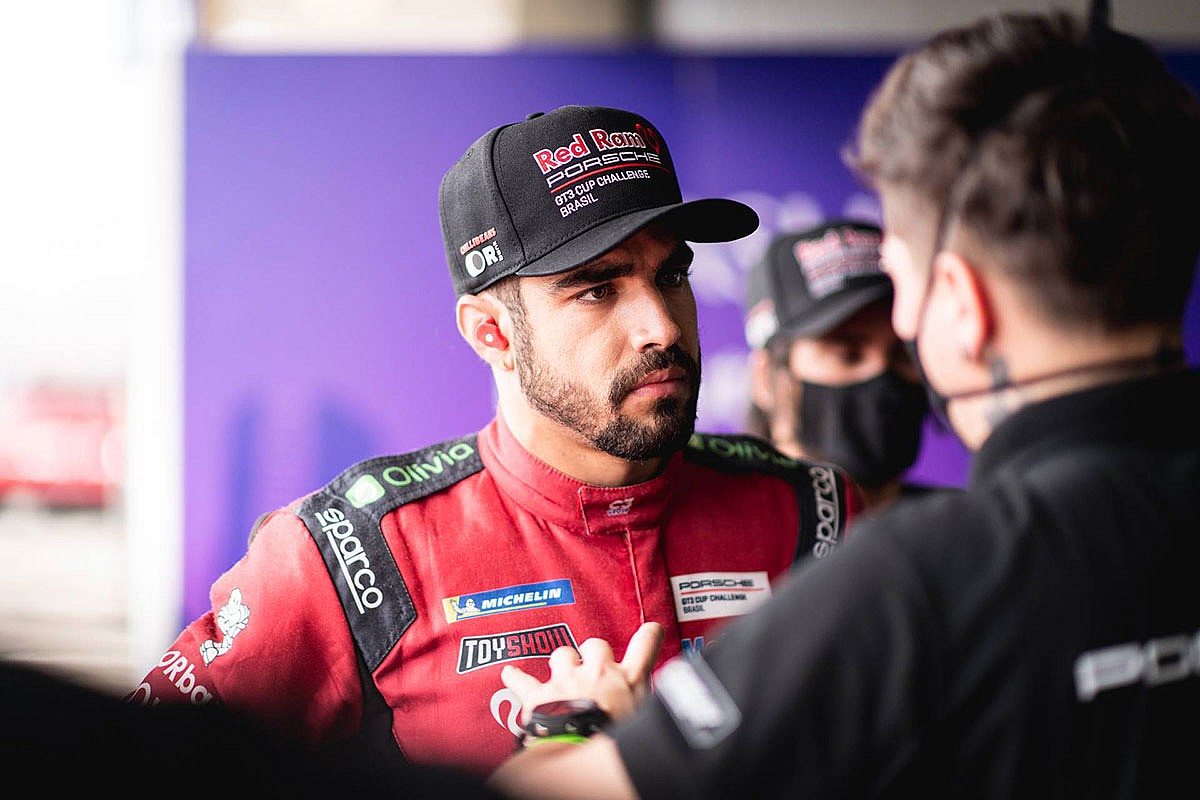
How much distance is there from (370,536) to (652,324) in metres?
0.48

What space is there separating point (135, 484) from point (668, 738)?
2902 millimetres

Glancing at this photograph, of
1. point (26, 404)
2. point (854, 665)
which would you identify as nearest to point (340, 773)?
point (854, 665)

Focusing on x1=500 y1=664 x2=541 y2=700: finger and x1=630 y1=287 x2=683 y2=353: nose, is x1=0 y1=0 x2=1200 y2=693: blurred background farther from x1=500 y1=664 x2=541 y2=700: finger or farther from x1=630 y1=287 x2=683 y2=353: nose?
x1=500 y1=664 x2=541 y2=700: finger

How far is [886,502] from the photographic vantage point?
254 centimetres

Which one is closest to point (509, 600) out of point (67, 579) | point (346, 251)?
point (346, 251)

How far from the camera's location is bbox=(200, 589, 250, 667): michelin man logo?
1.48 m

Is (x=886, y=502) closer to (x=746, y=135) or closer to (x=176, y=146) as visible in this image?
(x=746, y=135)

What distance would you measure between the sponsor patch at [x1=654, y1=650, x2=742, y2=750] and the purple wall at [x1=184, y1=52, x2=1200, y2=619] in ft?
8.68

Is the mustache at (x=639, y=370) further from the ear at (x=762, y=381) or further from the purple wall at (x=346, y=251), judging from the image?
the purple wall at (x=346, y=251)

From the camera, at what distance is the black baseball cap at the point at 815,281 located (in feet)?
8.17

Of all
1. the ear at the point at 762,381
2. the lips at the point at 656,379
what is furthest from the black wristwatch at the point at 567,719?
the ear at the point at 762,381

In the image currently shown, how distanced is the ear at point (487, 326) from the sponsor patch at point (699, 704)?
955mm

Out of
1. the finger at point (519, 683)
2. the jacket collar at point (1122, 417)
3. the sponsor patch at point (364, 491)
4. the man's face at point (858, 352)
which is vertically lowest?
the finger at point (519, 683)

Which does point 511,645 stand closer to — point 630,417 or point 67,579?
point 630,417
